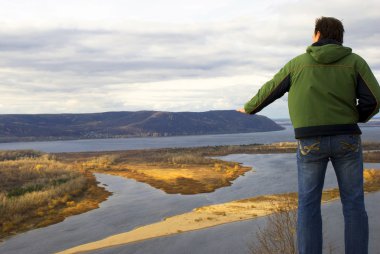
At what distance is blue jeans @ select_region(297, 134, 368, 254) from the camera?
151 inches

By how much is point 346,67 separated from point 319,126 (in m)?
0.57

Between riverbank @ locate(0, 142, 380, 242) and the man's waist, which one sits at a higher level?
the man's waist

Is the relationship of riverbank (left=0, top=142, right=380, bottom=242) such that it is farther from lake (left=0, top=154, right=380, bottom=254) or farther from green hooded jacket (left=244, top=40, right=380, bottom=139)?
green hooded jacket (left=244, top=40, right=380, bottom=139)

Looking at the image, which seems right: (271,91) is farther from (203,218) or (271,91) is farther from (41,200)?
(41,200)

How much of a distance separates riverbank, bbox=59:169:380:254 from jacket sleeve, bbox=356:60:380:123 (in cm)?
972

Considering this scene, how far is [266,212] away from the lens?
19750 mm

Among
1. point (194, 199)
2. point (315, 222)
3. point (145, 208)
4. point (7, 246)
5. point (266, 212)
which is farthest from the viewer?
point (194, 199)

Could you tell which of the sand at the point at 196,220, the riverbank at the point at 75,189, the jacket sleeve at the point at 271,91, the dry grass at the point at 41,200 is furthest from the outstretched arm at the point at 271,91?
the riverbank at the point at 75,189

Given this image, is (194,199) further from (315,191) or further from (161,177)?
(315,191)

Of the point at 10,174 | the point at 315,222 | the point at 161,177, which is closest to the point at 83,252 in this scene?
the point at 315,222

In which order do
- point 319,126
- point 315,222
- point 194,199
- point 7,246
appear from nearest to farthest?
1. point 319,126
2. point 315,222
3. point 7,246
4. point 194,199

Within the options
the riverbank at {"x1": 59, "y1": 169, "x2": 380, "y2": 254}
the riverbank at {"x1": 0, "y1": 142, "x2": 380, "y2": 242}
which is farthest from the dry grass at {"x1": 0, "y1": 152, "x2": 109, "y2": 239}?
the riverbank at {"x1": 59, "y1": 169, "x2": 380, "y2": 254}

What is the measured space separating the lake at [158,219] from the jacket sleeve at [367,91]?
27.9ft

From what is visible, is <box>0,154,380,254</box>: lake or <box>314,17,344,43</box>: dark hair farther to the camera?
<box>0,154,380,254</box>: lake
